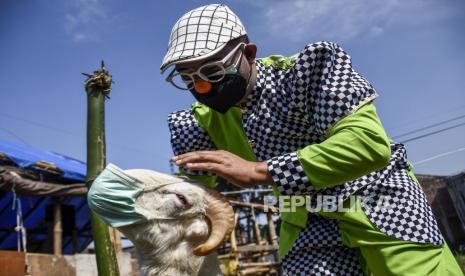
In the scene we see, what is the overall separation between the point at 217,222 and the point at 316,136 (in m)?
0.54

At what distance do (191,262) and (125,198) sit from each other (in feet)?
1.23

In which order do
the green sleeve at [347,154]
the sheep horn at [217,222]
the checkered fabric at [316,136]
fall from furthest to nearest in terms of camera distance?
1. the sheep horn at [217,222]
2. the checkered fabric at [316,136]
3. the green sleeve at [347,154]

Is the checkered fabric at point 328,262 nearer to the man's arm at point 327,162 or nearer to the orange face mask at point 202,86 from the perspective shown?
the man's arm at point 327,162

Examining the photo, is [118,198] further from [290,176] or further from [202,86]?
[290,176]

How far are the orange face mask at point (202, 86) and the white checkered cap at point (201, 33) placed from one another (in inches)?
4.3

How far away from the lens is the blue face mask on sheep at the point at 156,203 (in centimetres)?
184

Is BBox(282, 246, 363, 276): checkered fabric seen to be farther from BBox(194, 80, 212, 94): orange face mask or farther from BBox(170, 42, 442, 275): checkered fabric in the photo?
BBox(194, 80, 212, 94): orange face mask

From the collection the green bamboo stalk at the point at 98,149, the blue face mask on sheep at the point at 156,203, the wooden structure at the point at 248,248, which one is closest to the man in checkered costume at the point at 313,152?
the blue face mask on sheep at the point at 156,203

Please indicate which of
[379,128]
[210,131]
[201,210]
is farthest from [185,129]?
[379,128]

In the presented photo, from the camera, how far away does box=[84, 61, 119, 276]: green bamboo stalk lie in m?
2.65

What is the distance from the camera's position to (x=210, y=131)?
7.57 feet

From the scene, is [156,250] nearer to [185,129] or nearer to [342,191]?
[185,129]

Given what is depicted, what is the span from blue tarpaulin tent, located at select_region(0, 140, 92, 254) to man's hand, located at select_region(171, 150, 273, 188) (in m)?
8.19

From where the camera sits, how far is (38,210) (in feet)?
37.8
